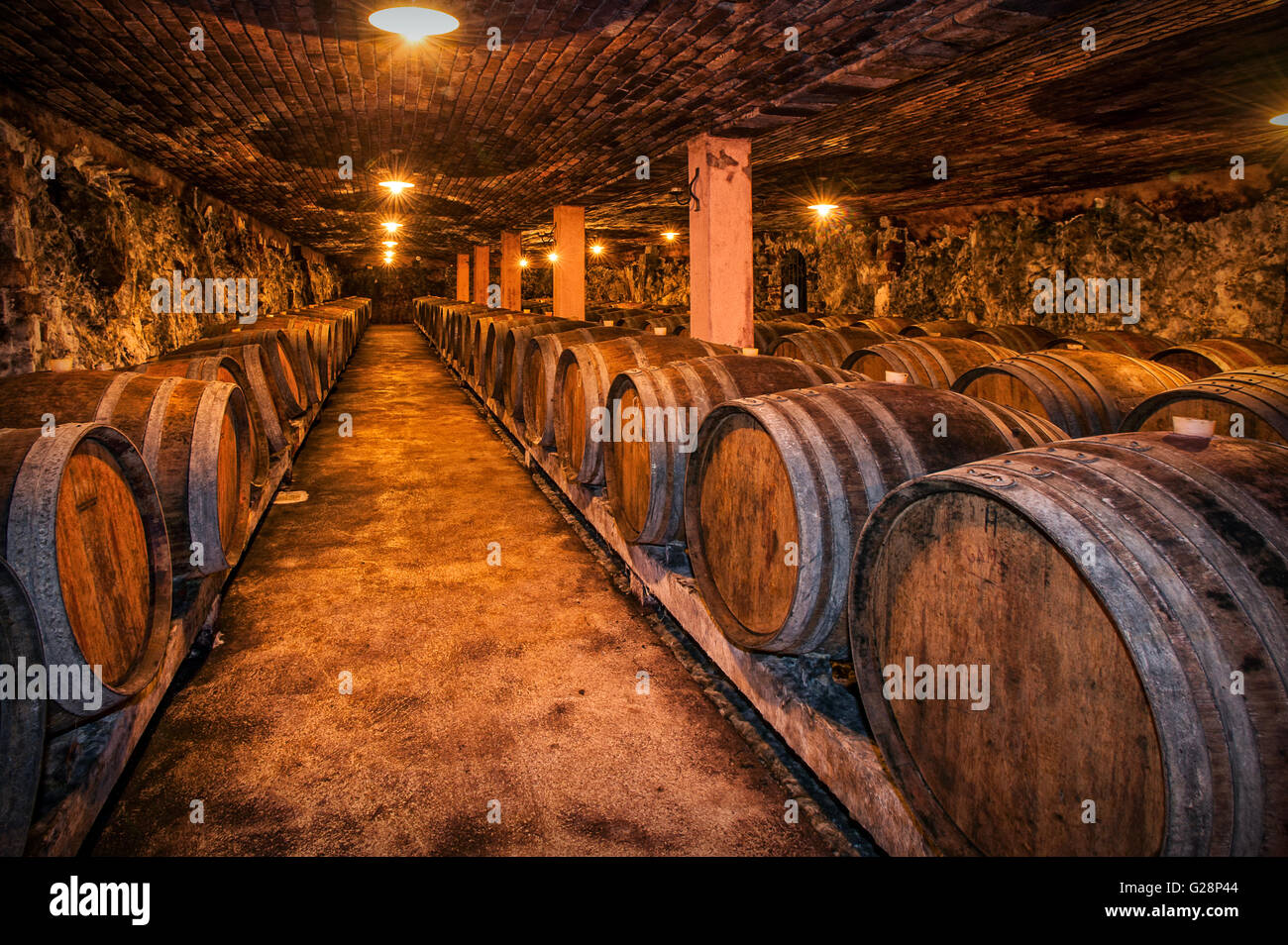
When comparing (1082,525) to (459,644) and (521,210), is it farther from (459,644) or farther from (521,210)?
(521,210)

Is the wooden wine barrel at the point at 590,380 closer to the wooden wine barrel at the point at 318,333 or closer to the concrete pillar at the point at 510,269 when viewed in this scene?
the wooden wine barrel at the point at 318,333

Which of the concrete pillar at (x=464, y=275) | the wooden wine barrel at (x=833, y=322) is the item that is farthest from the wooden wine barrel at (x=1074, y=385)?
the concrete pillar at (x=464, y=275)

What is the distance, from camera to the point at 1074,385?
3.84 m

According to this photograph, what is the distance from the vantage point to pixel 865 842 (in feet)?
7.55

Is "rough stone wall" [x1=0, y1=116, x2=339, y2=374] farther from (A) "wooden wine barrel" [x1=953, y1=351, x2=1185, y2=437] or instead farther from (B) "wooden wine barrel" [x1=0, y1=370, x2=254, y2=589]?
(A) "wooden wine barrel" [x1=953, y1=351, x2=1185, y2=437]

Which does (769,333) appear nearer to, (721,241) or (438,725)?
(721,241)

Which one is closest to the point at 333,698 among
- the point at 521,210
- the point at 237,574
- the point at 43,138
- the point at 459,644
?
the point at 459,644

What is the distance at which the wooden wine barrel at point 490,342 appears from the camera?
8516 millimetres

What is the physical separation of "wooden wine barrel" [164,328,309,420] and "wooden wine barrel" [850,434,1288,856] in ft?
17.6

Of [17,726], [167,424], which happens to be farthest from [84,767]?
[167,424]

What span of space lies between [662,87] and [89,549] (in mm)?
4507

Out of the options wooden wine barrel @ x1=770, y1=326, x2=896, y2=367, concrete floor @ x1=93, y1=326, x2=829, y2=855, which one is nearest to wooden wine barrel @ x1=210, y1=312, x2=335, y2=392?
concrete floor @ x1=93, y1=326, x2=829, y2=855

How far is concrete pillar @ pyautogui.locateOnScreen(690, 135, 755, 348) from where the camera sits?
6.65 m

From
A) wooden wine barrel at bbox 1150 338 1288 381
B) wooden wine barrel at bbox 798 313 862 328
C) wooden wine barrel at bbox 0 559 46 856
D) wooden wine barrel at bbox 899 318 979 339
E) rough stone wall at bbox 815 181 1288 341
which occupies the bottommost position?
wooden wine barrel at bbox 0 559 46 856
